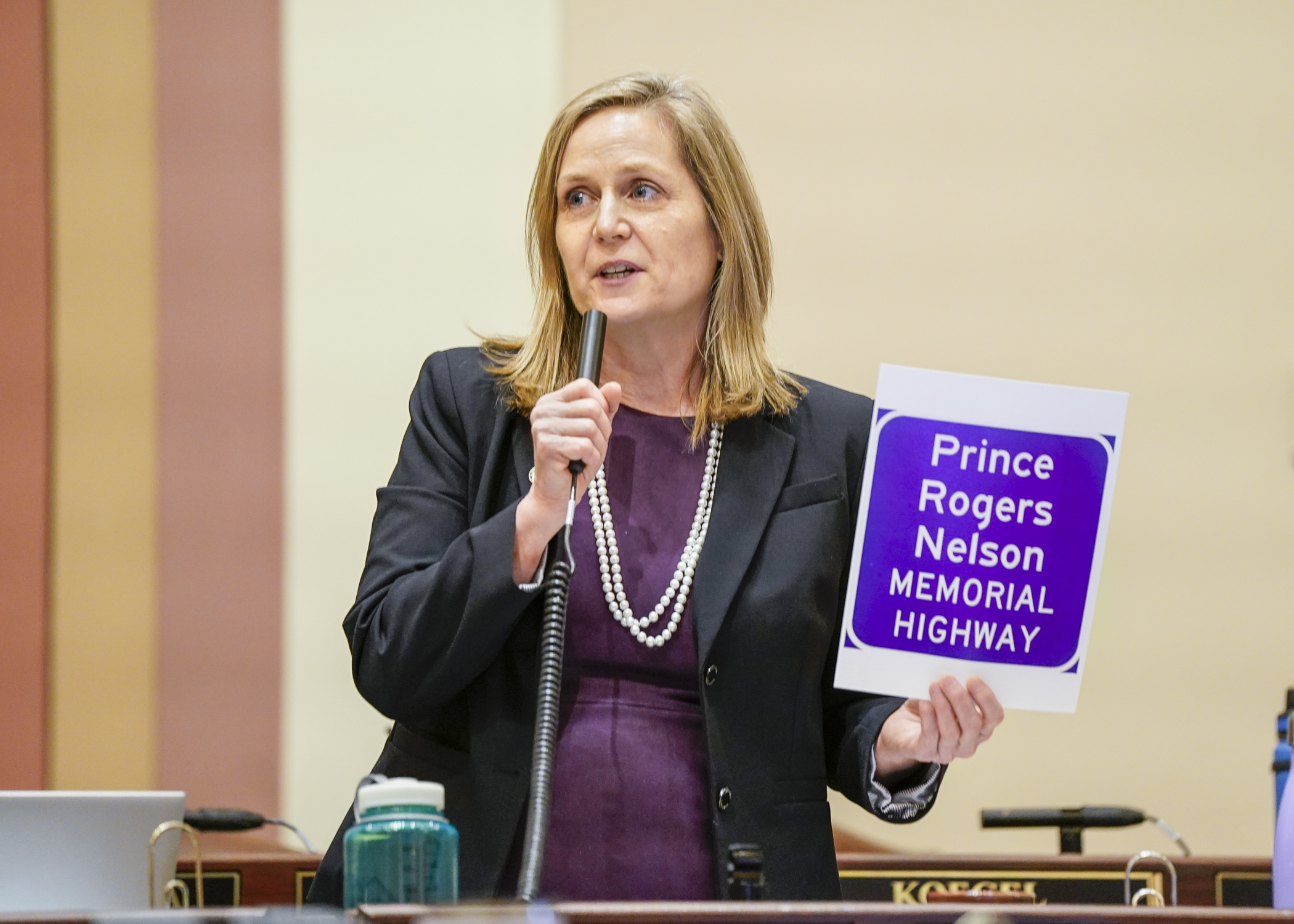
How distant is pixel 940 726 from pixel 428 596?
499 millimetres

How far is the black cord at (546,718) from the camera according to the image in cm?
106

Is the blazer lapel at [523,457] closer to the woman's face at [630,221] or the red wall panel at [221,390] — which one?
the woman's face at [630,221]

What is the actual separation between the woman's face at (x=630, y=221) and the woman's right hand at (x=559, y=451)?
0.91ft

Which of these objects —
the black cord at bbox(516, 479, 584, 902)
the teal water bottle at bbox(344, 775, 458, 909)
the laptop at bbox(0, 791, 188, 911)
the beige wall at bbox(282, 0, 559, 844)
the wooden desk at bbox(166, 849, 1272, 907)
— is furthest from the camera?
the beige wall at bbox(282, 0, 559, 844)

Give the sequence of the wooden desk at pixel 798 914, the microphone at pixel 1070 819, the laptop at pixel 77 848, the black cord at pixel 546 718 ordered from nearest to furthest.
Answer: the wooden desk at pixel 798 914
the black cord at pixel 546 718
the laptop at pixel 77 848
the microphone at pixel 1070 819

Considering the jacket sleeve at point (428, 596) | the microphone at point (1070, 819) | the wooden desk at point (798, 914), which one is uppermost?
the jacket sleeve at point (428, 596)

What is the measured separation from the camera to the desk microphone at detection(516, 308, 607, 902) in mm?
1063

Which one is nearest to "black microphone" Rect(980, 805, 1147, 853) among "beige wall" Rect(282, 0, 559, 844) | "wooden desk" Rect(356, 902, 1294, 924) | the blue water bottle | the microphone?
the microphone

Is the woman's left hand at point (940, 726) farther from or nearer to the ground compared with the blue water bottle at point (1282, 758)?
farther from the ground

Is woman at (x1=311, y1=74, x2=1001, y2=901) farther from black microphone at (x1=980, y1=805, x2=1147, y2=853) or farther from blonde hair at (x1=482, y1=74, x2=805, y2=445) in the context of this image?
black microphone at (x1=980, y1=805, x2=1147, y2=853)

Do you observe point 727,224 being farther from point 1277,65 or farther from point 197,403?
point 1277,65

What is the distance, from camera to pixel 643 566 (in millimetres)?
1488

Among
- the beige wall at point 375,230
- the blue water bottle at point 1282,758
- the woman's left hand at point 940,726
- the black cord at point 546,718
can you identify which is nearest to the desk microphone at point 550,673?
the black cord at point 546,718

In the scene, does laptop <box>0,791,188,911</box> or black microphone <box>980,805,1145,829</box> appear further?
black microphone <box>980,805,1145,829</box>
